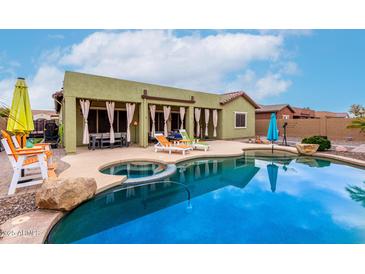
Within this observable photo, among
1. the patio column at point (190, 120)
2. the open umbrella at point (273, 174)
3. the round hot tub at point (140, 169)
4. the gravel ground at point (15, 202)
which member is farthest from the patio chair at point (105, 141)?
the open umbrella at point (273, 174)

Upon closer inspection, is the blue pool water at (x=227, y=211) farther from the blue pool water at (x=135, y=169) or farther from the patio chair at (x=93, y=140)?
the patio chair at (x=93, y=140)

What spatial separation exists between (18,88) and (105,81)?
5187 mm

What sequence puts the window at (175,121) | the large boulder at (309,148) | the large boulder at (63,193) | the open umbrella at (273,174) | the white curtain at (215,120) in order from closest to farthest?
the large boulder at (63,193) < the open umbrella at (273,174) < the large boulder at (309,148) < the white curtain at (215,120) < the window at (175,121)

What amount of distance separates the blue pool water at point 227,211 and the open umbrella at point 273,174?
7 centimetres

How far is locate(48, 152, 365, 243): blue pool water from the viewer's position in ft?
10.5

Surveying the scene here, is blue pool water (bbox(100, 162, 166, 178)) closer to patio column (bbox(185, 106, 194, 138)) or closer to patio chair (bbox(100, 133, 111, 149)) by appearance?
patio chair (bbox(100, 133, 111, 149))

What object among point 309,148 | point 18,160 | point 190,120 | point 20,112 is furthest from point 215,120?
point 18,160

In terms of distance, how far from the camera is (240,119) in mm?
17016

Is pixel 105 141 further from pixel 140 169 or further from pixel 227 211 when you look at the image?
pixel 227 211

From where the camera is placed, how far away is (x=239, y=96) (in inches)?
651

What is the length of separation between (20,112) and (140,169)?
3.82 m

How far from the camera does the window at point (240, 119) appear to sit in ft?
54.7

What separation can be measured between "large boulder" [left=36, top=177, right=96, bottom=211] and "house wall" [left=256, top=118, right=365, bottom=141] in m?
18.4
